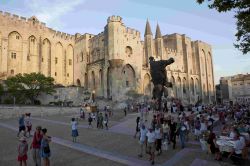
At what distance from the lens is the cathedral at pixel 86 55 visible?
43094 millimetres

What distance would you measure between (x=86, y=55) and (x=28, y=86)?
16.9m

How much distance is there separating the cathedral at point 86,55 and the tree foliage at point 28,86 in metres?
6.99

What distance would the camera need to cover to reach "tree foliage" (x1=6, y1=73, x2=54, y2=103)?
1396 inches

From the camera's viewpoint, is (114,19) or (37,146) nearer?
(37,146)

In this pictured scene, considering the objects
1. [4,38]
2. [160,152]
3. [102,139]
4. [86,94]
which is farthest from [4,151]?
[4,38]

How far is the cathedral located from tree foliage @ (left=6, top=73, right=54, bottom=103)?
6.99 m

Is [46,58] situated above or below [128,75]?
above

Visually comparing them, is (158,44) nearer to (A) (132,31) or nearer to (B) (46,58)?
(A) (132,31)

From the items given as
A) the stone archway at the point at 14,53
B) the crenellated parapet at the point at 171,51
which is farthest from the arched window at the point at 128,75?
the crenellated parapet at the point at 171,51

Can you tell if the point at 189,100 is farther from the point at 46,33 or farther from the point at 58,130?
the point at 58,130

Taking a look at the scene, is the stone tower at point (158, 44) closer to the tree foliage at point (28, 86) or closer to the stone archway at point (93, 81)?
the stone archway at point (93, 81)

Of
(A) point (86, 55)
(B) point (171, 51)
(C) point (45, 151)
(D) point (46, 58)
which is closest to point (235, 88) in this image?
(B) point (171, 51)

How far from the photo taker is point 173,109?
81.6 feet

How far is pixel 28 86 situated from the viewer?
37094mm
